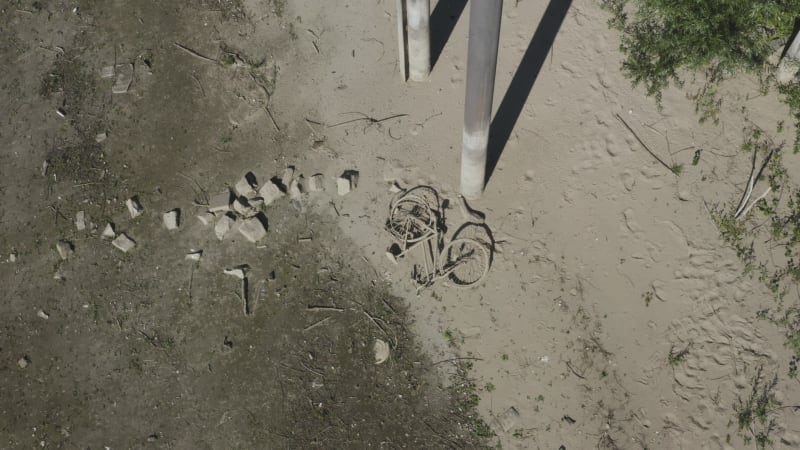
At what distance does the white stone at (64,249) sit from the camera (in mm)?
9094

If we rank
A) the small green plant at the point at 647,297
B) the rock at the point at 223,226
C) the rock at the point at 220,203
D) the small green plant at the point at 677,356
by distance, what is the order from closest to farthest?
the small green plant at the point at 677,356, the small green plant at the point at 647,297, the rock at the point at 223,226, the rock at the point at 220,203

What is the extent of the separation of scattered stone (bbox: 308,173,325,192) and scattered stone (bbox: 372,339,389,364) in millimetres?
2543

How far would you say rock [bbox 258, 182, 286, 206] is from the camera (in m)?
9.02

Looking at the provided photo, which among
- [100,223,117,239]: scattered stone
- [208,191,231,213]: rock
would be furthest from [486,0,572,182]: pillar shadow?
[100,223,117,239]: scattered stone

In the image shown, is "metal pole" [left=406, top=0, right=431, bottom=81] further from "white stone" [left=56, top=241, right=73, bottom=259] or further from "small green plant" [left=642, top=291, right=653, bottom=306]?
"white stone" [left=56, top=241, right=73, bottom=259]

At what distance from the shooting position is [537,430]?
7.62 m

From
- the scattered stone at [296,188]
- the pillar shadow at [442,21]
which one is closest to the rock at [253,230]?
the scattered stone at [296,188]

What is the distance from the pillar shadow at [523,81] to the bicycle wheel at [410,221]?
1116 millimetres

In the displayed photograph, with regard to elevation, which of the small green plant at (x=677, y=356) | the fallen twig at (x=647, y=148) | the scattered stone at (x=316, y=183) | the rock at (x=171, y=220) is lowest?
the small green plant at (x=677, y=356)

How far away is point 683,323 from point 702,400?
101 cm

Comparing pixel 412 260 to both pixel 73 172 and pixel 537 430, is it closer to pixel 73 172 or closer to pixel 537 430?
pixel 537 430

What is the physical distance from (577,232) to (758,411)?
3.22 metres

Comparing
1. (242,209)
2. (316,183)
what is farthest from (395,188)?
(242,209)

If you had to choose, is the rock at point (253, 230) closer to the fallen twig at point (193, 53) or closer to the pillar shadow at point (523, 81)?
the fallen twig at point (193, 53)
